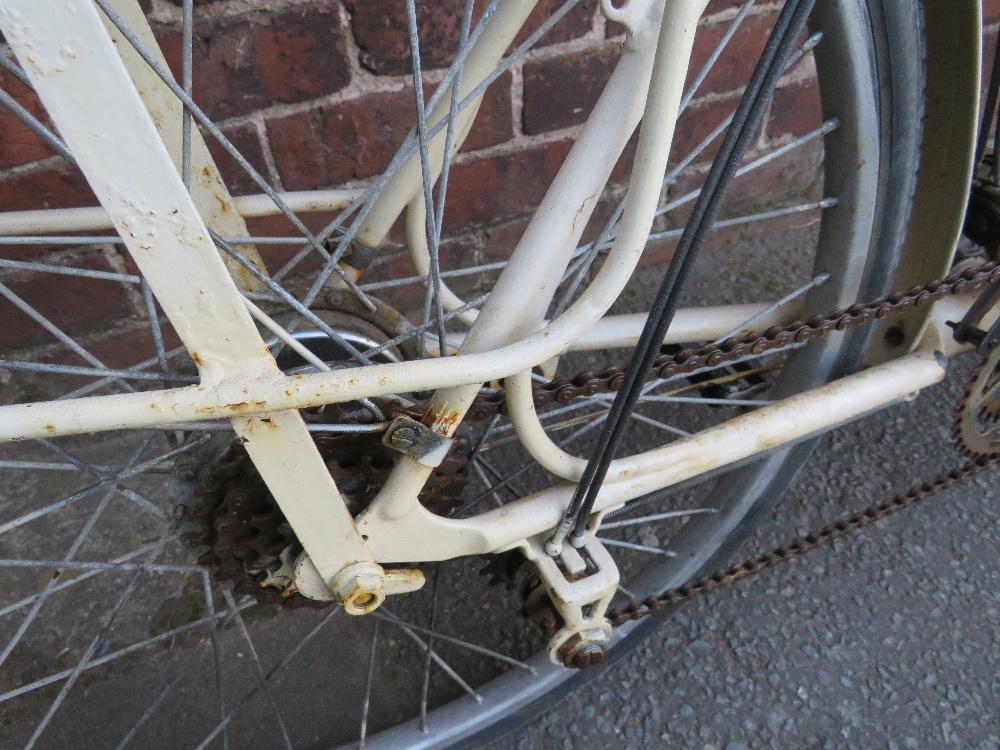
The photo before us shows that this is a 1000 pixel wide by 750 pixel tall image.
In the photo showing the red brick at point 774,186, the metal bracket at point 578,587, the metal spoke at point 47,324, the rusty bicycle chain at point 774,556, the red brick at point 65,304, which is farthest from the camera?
the red brick at point 774,186

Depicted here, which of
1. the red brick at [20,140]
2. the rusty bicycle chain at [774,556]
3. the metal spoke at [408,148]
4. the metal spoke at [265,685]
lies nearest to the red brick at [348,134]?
the red brick at [20,140]

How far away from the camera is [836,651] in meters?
1.08

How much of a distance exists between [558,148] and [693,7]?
0.88 metres

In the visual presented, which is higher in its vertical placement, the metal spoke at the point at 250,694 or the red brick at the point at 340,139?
the red brick at the point at 340,139

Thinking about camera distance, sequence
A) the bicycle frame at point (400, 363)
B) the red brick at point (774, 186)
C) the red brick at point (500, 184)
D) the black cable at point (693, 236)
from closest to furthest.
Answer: the bicycle frame at point (400, 363), the black cable at point (693, 236), the red brick at point (500, 184), the red brick at point (774, 186)

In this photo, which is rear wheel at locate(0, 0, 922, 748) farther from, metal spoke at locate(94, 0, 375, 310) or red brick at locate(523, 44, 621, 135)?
red brick at locate(523, 44, 621, 135)

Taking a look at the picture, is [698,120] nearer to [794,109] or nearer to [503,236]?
[794,109]

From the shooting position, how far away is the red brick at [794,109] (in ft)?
4.84

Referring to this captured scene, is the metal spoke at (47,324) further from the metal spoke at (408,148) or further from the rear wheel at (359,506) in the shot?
the metal spoke at (408,148)

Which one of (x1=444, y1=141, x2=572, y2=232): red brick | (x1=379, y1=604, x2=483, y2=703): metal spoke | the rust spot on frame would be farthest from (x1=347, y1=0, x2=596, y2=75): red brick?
(x1=379, y1=604, x2=483, y2=703): metal spoke

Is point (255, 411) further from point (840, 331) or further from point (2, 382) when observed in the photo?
point (2, 382)

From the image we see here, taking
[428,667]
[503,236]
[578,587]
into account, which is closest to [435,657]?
[428,667]

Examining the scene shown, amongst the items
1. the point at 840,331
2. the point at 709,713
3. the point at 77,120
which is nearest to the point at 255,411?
the point at 77,120

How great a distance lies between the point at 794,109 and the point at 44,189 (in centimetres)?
134
